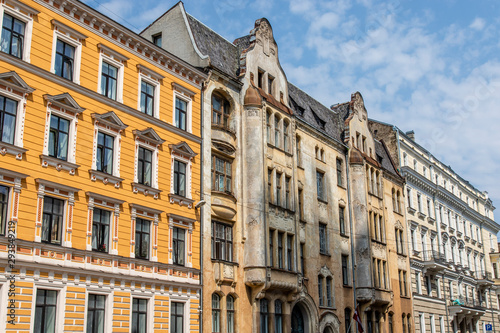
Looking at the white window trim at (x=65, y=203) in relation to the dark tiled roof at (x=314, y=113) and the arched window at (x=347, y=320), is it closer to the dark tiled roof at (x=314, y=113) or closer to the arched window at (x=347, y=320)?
the dark tiled roof at (x=314, y=113)

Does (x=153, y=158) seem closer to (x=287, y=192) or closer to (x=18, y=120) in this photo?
(x=18, y=120)

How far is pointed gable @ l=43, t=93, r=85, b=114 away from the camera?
2283cm

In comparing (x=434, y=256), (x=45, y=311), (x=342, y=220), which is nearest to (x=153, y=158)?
(x=45, y=311)

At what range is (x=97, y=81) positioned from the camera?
83.4 ft

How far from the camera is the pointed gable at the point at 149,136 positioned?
2681 centimetres

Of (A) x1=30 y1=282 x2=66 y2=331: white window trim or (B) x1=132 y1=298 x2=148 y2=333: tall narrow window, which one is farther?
(B) x1=132 y1=298 x2=148 y2=333: tall narrow window

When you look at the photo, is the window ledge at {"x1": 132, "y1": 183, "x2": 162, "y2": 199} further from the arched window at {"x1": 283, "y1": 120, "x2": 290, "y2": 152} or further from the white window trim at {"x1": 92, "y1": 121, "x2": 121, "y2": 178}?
the arched window at {"x1": 283, "y1": 120, "x2": 290, "y2": 152}

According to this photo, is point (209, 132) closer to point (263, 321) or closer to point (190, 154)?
point (190, 154)

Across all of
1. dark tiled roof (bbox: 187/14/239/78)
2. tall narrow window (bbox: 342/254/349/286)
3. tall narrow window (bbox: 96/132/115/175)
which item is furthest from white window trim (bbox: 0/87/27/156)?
tall narrow window (bbox: 342/254/349/286)

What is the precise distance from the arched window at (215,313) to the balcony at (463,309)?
33883 millimetres

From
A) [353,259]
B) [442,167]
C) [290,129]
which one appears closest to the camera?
[290,129]

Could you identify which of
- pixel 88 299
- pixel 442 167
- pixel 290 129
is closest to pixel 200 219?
pixel 88 299

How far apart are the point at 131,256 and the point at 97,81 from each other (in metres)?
7.71

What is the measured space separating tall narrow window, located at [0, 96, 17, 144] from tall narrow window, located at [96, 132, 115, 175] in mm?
4068
